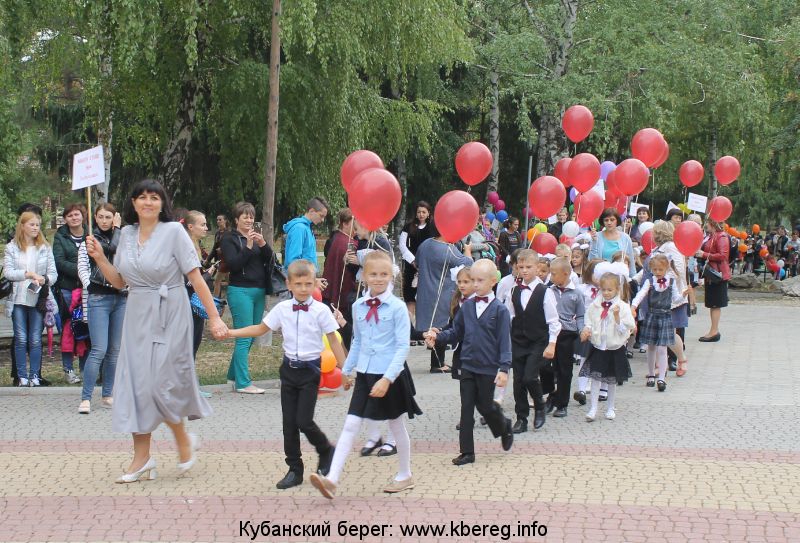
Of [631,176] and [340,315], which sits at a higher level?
[631,176]

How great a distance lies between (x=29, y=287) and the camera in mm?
10523

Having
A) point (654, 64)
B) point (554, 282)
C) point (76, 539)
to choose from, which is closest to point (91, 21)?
point (554, 282)

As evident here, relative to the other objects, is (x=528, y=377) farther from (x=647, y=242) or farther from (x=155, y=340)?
(x=647, y=242)

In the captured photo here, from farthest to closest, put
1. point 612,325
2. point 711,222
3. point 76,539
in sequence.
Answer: point 711,222 → point 612,325 → point 76,539

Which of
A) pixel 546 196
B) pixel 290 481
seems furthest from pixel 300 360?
pixel 546 196

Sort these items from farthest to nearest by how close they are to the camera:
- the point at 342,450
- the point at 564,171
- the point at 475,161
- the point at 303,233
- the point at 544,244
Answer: the point at 564,171
the point at 544,244
the point at 475,161
the point at 303,233
the point at 342,450

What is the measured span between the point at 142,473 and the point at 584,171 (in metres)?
8.37

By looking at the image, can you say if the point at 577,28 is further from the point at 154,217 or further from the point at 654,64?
the point at 154,217

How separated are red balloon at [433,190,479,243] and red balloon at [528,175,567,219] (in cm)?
242

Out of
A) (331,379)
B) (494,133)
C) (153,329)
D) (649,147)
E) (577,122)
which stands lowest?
(331,379)

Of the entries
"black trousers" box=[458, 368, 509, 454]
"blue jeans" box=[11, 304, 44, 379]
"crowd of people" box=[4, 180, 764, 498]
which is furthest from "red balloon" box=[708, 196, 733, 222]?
"blue jeans" box=[11, 304, 44, 379]

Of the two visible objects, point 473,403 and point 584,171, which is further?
point 584,171

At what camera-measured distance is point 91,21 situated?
13.9 meters

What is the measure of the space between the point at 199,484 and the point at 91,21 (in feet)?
29.6
